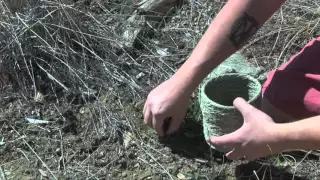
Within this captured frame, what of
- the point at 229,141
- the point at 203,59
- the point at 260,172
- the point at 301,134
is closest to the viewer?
the point at 301,134

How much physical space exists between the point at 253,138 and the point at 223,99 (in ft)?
1.47

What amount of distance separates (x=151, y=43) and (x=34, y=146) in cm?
63

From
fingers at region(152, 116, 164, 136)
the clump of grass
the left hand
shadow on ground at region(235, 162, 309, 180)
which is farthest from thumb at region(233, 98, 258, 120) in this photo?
the clump of grass

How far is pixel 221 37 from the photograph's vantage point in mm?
1567

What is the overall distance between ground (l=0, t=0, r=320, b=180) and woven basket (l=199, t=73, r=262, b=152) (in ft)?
0.43

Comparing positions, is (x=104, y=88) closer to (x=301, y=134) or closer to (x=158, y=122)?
(x=158, y=122)

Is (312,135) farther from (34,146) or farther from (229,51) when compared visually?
(34,146)

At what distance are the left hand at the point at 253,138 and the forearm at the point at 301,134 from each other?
2cm

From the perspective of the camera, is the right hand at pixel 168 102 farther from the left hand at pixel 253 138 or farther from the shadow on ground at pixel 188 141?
the shadow on ground at pixel 188 141

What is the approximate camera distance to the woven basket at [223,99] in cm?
167

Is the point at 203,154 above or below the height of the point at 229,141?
below

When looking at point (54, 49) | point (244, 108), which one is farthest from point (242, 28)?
point (54, 49)

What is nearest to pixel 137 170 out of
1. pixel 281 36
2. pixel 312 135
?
pixel 312 135

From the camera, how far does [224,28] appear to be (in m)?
1.57
